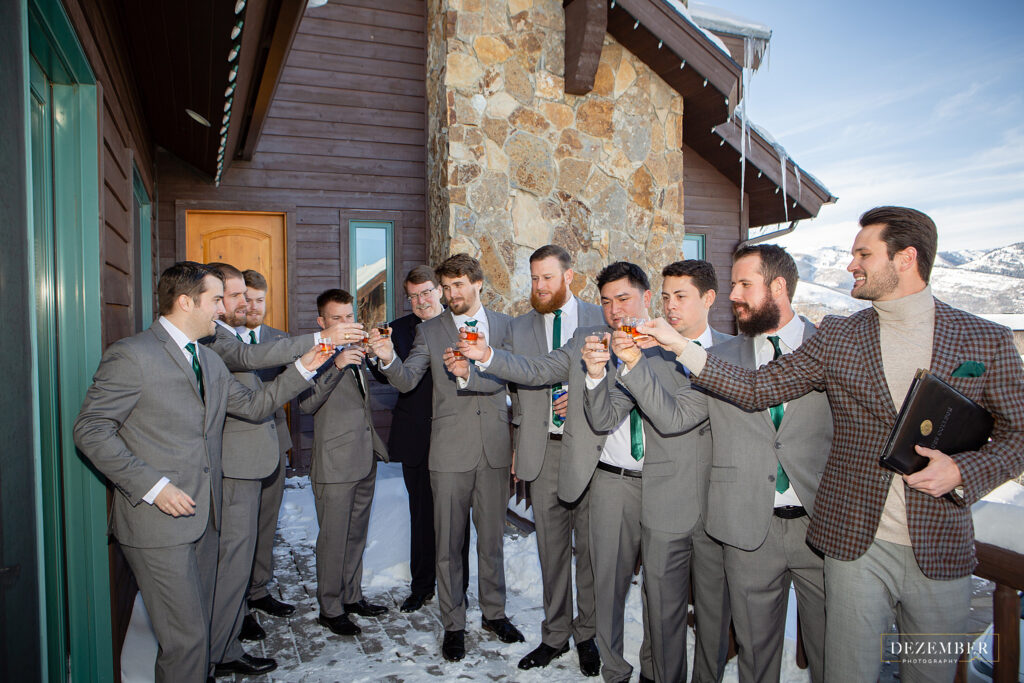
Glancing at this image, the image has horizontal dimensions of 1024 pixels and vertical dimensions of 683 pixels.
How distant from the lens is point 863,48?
1204 inches

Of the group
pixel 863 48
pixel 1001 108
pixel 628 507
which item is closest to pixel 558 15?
pixel 628 507

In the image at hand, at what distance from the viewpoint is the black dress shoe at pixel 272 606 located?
12.0 ft

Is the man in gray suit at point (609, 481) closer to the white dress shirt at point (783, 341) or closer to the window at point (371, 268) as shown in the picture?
the white dress shirt at point (783, 341)

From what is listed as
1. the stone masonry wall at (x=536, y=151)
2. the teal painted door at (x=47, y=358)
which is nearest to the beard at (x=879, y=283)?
the teal painted door at (x=47, y=358)

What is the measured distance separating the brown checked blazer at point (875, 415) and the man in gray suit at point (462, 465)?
147 centimetres

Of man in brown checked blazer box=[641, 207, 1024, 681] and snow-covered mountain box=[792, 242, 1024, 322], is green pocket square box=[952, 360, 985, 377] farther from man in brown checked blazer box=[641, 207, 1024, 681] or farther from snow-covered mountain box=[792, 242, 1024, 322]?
snow-covered mountain box=[792, 242, 1024, 322]

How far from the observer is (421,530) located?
396cm

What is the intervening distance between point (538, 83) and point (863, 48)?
1266 inches

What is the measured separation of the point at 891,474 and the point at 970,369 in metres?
0.39

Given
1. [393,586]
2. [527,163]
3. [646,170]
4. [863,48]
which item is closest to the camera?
[393,586]

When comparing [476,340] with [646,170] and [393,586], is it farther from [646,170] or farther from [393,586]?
[646,170]

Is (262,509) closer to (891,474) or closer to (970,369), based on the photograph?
(891,474)

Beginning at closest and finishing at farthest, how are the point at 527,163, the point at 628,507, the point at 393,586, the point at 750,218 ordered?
the point at 628,507 < the point at 393,586 < the point at 527,163 < the point at 750,218

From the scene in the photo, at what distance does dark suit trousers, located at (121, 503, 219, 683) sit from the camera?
2344 millimetres
